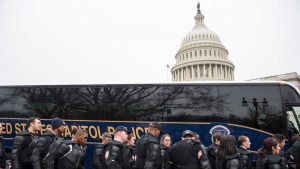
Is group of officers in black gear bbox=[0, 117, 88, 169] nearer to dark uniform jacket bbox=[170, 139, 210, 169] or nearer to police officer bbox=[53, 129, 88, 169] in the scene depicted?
police officer bbox=[53, 129, 88, 169]

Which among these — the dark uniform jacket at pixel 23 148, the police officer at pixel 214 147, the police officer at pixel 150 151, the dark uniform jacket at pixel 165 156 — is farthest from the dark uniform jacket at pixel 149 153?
the dark uniform jacket at pixel 23 148

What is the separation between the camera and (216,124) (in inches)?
350

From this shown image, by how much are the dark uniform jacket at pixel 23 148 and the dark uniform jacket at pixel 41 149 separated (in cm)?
20

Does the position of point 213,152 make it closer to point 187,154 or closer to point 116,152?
point 187,154

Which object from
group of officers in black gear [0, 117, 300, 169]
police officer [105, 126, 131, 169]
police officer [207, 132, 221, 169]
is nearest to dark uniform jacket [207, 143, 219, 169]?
police officer [207, 132, 221, 169]

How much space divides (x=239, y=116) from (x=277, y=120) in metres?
1.16

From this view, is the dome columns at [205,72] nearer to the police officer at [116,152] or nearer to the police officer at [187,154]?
the police officer at [187,154]

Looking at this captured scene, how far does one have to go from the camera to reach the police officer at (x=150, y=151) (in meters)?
5.24

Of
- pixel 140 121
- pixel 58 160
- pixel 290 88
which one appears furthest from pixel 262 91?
pixel 58 160

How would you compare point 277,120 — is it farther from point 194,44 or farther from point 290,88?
point 194,44

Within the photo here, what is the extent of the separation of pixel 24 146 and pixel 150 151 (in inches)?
100

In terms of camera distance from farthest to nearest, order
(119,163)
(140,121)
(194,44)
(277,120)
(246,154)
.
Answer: (194,44) < (140,121) < (277,120) < (246,154) < (119,163)

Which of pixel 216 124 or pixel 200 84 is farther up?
pixel 200 84

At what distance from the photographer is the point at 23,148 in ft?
18.3
